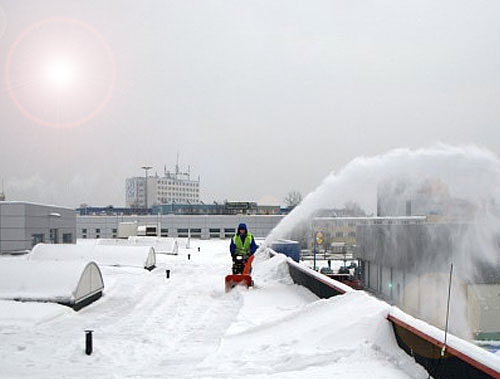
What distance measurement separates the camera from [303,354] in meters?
7.22

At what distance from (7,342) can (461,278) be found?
78.9ft

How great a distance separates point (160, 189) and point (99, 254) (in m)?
151

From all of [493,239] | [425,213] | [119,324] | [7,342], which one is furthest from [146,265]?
[425,213]

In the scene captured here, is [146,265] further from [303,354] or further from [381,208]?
[381,208]

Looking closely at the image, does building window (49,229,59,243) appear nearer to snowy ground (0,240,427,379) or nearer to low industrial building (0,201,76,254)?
low industrial building (0,201,76,254)

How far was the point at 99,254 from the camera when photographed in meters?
22.9

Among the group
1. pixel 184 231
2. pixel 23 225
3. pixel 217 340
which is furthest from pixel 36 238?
pixel 184 231

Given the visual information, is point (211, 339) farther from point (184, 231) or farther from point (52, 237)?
point (184, 231)

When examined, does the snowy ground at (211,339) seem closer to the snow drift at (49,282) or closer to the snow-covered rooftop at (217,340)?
the snow-covered rooftop at (217,340)

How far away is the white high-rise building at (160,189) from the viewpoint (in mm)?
167375

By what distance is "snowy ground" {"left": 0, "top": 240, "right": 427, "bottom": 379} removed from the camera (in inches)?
273

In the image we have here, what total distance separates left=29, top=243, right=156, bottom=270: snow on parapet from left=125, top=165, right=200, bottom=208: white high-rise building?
139887 millimetres

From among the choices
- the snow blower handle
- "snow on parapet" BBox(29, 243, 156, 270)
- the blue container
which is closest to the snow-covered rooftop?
the snow blower handle

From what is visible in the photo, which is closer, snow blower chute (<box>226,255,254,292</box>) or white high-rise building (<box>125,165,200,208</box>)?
snow blower chute (<box>226,255,254,292</box>)
